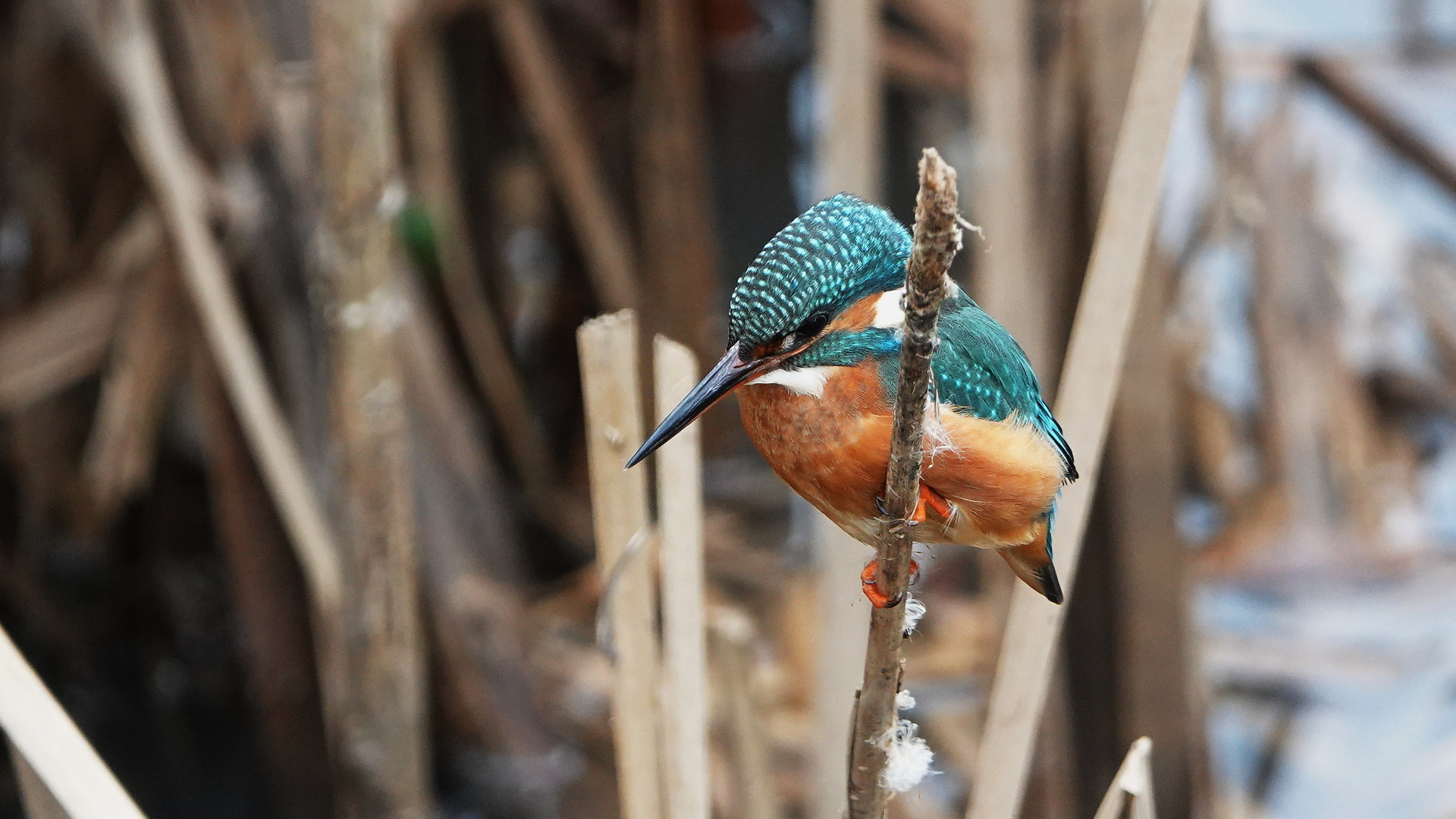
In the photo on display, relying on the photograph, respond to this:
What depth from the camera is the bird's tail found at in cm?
88

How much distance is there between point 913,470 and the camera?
0.67 meters

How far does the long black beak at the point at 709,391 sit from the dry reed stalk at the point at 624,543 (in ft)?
0.49

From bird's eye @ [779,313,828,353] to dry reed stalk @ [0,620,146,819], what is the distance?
52cm

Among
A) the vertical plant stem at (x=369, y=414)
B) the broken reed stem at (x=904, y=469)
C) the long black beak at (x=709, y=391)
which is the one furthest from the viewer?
the vertical plant stem at (x=369, y=414)

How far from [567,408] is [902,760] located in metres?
2.42

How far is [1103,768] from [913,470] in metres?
1.13

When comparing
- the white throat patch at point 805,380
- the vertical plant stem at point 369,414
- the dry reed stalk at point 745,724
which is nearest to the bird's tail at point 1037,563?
the white throat patch at point 805,380

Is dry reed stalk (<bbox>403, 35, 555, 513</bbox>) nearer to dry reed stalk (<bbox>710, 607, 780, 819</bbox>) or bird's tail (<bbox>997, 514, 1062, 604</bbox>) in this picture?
dry reed stalk (<bbox>710, 607, 780, 819</bbox>)

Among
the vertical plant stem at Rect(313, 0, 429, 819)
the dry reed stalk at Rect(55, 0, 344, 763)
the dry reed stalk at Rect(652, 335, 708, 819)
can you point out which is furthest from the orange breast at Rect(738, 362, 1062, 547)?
the dry reed stalk at Rect(55, 0, 344, 763)

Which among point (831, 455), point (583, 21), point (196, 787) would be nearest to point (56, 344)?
point (196, 787)

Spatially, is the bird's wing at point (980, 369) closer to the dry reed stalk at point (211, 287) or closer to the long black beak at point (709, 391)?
the long black beak at point (709, 391)

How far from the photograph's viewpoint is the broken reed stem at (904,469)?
513 mm

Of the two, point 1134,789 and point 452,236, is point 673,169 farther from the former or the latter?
point 1134,789

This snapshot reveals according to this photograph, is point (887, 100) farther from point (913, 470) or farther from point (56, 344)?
point (913, 470)
